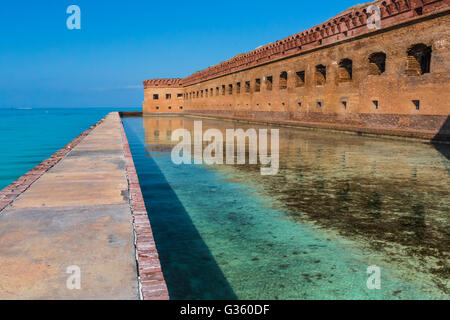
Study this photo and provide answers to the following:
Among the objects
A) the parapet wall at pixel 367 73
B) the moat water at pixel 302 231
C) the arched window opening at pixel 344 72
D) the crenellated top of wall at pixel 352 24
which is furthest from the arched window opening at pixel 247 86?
the moat water at pixel 302 231

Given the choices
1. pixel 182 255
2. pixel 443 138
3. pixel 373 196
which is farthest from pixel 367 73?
pixel 182 255

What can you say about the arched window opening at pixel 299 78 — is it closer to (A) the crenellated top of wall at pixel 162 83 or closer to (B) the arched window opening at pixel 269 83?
(B) the arched window opening at pixel 269 83

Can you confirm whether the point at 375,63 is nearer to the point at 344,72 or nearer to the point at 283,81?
the point at 344,72

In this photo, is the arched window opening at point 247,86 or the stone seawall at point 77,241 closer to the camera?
the stone seawall at point 77,241

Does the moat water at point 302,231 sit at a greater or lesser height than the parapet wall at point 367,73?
lesser

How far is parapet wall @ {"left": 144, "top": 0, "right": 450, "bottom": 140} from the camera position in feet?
43.2

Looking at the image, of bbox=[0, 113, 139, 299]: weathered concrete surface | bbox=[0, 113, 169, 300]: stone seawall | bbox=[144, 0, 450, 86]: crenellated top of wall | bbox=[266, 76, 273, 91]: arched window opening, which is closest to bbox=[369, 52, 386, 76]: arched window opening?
bbox=[144, 0, 450, 86]: crenellated top of wall

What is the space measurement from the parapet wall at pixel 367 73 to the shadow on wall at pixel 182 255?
11.1m

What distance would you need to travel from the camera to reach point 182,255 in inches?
130

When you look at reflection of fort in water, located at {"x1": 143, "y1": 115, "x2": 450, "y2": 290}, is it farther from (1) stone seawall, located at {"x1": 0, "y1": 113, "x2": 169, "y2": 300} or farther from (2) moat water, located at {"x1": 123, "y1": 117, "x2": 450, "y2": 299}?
(1) stone seawall, located at {"x1": 0, "y1": 113, "x2": 169, "y2": 300}

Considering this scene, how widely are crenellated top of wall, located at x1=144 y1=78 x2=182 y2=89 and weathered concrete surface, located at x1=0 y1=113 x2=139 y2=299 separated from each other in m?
50.6

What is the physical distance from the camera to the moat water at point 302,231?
273cm

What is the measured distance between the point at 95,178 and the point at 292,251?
3003 millimetres
